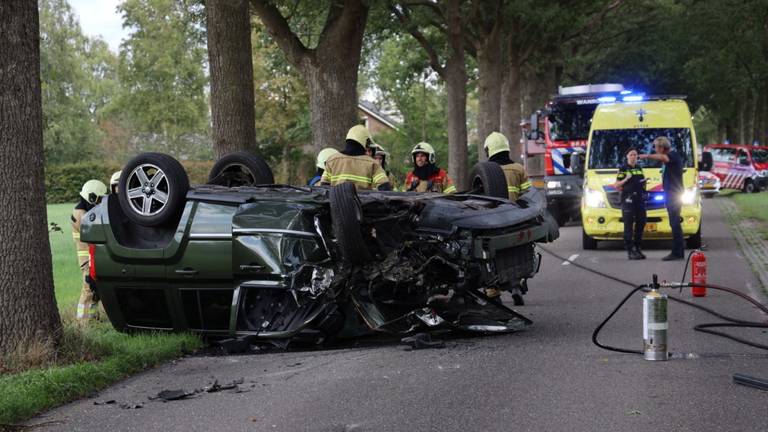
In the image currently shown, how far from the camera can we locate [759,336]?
29.5 ft

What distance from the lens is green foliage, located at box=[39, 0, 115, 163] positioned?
241 ft

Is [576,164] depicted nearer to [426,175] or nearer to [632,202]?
[632,202]

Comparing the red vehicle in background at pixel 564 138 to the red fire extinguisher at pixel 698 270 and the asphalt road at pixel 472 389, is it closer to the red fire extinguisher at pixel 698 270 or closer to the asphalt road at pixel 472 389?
the red fire extinguisher at pixel 698 270

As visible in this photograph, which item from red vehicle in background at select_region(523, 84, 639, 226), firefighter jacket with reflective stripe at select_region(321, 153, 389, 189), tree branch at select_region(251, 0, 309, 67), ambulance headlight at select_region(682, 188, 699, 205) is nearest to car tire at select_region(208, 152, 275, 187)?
firefighter jacket with reflective stripe at select_region(321, 153, 389, 189)

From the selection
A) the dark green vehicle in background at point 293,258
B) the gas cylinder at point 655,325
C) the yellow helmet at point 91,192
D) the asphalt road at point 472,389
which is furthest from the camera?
the yellow helmet at point 91,192

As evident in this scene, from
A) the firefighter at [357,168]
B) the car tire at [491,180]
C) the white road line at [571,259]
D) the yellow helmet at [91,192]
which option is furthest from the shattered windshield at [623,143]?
the yellow helmet at [91,192]

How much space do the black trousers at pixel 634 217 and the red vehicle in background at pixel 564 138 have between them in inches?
325

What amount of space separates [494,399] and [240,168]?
532cm

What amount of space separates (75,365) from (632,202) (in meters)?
11.1

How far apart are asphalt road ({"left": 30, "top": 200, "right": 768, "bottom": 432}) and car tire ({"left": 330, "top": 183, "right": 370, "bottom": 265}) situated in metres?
0.84

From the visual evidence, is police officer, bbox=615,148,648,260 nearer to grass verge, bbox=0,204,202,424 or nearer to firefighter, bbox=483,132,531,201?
firefighter, bbox=483,132,531,201

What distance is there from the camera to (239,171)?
1121 centimetres

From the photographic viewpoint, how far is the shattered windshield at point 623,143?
18703 mm

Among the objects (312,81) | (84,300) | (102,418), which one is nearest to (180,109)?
(312,81)
